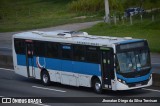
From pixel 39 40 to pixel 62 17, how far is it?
53801 millimetres

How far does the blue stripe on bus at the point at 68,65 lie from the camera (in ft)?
98.2

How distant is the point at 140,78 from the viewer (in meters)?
28.7

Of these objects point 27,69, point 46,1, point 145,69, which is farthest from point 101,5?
point 145,69

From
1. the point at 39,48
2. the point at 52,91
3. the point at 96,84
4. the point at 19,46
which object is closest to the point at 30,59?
the point at 39,48

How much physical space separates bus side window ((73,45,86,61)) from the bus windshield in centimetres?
265

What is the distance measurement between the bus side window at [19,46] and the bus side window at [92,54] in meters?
6.15

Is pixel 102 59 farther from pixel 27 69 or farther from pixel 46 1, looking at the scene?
pixel 46 1

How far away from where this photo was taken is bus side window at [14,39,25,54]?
3538 centimetres

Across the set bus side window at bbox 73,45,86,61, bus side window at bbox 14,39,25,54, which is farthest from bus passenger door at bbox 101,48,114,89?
bus side window at bbox 14,39,25,54

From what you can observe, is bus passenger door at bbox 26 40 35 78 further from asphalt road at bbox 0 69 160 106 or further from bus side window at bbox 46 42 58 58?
bus side window at bbox 46 42 58 58

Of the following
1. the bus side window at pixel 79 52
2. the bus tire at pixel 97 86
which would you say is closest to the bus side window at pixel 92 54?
the bus side window at pixel 79 52

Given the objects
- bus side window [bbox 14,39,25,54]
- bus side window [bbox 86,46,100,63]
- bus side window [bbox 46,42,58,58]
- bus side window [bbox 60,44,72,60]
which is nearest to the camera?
bus side window [bbox 86,46,100,63]

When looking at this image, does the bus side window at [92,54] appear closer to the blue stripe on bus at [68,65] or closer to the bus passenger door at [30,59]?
the blue stripe on bus at [68,65]

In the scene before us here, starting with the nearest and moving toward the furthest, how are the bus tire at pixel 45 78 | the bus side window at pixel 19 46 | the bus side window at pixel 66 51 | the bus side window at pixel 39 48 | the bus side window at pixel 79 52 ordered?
the bus side window at pixel 79 52
the bus side window at pixel 66 51
the bus tire at pixel 45 78
the bus side window at pixel 39 48
the bus side window at pixel 19 46
